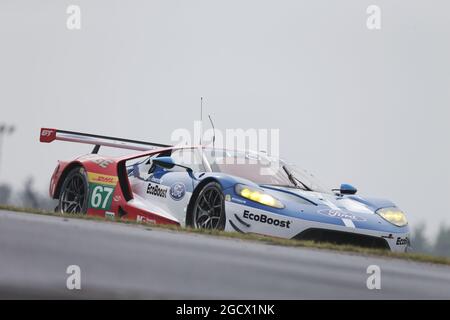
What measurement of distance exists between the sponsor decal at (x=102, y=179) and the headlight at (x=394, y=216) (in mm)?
3071

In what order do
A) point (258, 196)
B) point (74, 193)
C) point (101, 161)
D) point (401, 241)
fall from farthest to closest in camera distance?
point (74, 193) → point (101, 161) → point (401, 241) → point (258, 196)

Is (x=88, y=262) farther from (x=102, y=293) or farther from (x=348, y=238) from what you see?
(x=348, y=238)

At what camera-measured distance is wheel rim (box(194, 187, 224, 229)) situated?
9.74 m

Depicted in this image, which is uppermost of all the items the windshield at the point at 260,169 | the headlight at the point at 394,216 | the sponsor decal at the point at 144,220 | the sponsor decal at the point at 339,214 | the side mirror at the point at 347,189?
the windshield at the point at 260,169

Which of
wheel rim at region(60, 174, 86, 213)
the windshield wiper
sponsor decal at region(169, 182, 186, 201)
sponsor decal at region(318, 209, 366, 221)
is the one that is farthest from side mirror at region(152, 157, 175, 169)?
wheel rim at region(60, 174, 86, 213)

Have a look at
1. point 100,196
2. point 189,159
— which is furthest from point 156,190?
point 100,196

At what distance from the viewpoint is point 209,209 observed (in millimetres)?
9938

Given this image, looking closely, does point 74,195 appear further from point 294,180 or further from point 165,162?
point 294,180

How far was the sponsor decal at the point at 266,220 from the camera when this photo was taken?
9523mm

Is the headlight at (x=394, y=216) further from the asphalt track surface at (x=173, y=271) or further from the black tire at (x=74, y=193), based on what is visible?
the asphalt track surface at (x=173, y=271)

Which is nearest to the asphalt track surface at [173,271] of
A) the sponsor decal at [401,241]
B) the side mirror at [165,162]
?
the sponsor decal at [401,241]

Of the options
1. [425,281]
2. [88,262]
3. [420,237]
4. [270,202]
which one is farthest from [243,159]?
[420,237]

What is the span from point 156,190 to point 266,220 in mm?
1728

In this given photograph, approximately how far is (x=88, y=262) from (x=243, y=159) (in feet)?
20.3
